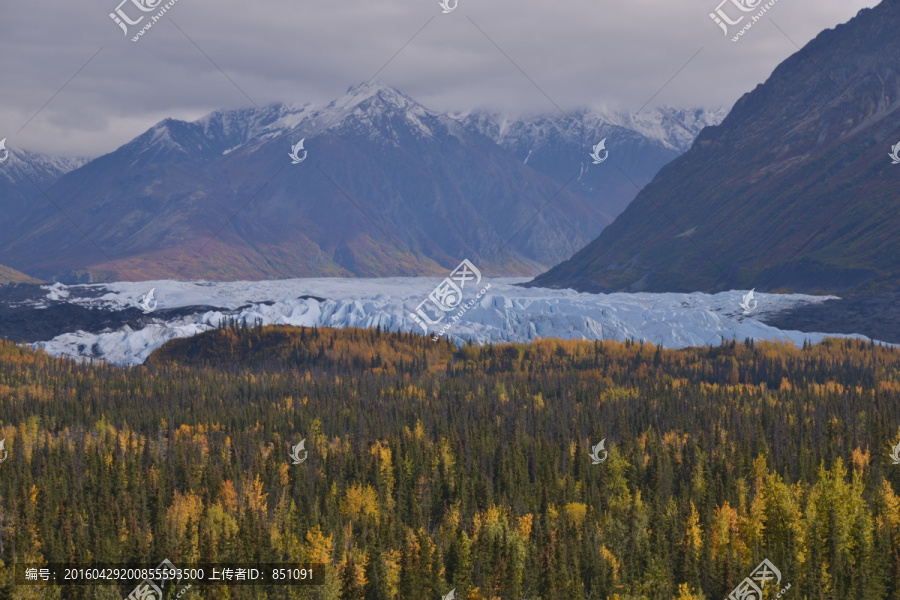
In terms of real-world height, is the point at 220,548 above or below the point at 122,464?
below

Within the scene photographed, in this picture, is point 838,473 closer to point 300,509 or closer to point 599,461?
point 599,461

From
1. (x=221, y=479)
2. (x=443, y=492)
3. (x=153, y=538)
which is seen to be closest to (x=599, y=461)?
(x=443, y=492)

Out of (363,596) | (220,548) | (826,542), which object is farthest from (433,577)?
(826,542)

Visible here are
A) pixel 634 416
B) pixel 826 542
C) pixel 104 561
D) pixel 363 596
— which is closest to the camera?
pixel 363 596

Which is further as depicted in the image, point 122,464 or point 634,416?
point 634,416

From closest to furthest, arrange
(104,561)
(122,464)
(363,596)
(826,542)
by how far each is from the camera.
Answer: (363,596)
(104,561)
(826,542)
(122,464)

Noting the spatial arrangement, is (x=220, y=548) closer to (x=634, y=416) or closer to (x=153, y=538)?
(x=153, y=538)
